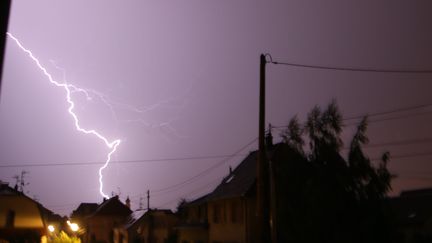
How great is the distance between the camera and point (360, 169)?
22.1 meters

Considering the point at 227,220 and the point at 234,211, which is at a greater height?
the point at 234,211

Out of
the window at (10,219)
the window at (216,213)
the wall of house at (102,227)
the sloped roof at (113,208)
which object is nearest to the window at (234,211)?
the window at (216,213)

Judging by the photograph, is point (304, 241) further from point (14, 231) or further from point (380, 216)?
point (14, 231)

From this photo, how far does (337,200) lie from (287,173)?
8.51 ft

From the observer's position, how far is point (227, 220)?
33281mm

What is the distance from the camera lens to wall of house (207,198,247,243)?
1219 inches

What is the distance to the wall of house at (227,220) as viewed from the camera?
3097 centimetres

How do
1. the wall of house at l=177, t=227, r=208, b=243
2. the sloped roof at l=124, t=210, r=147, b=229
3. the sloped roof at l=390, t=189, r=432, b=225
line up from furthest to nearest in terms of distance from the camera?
the sloped roof at l=124, t=210, r=147, b=229
the sloped roof at l=390, t=189, r=432, b=225
the wall of house at l=177, t=227, r=208, b=243

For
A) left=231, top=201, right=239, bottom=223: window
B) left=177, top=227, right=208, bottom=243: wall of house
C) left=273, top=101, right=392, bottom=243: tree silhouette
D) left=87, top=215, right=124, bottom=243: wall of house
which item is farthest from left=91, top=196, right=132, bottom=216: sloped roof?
left=273, top=101, right=392, bottom=243: tree silhouette

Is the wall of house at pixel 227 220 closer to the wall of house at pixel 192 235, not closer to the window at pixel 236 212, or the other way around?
the window at pixel 236 212

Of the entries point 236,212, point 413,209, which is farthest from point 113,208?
point 236,212

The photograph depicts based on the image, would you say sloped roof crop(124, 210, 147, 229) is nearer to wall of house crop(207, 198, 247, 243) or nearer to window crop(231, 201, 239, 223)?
wall of house crop(207, 198, 247, 243)

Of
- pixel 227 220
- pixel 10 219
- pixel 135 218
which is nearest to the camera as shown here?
pixel 10 219

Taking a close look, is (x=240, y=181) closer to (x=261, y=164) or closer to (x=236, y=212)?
(x=236, y=212)
